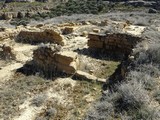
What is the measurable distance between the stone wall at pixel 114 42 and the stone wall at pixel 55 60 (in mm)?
2371

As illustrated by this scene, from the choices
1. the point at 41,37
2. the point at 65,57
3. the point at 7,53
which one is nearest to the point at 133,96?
the point at 65,57

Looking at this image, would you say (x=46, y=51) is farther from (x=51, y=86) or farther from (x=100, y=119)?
(x=100, y=119)

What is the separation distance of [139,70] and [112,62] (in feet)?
9.93

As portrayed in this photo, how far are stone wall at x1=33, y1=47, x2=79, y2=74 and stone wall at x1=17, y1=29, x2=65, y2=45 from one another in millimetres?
3457

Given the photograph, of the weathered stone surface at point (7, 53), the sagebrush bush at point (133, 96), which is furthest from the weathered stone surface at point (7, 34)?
the sagebrush bush at point (133, 96)

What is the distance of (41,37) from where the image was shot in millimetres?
14859

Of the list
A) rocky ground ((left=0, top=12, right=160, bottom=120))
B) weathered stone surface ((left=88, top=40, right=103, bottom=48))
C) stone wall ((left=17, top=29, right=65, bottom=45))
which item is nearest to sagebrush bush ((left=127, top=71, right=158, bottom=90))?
rocky ground ((left=0, top=12, right=160, bottom=120))

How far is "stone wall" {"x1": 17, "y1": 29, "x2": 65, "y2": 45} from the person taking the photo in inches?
559

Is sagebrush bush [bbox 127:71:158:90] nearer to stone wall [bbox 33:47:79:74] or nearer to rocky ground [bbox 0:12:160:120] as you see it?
rocky ground [bbox 0:12:160:120]

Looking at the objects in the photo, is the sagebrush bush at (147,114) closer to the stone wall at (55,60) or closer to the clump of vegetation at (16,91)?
the clump of vegetation at (16,91)

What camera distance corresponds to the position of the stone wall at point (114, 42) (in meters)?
11.6

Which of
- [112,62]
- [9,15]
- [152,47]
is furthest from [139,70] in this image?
[9,15]

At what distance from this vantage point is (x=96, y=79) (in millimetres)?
9125

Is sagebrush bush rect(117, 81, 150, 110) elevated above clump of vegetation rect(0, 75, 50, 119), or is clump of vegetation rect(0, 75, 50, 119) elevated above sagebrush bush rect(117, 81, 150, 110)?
sagebrush bush rect(117, 81, 150, 110)
